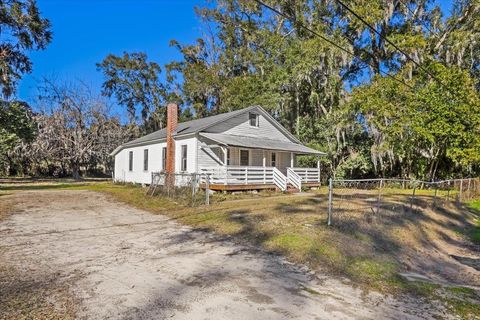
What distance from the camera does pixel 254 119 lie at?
838 inches

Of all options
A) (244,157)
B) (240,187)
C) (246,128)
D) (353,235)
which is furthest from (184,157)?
(353,235)

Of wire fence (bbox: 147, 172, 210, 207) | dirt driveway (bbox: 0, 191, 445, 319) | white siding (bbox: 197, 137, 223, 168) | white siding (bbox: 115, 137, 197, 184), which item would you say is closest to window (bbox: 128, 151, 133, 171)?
white siding (bbox: 115, 137, 197, 184)

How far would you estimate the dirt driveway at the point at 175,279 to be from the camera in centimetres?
→ 359

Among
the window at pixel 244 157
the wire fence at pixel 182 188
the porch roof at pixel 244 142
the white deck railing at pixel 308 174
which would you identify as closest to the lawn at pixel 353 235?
the wire fence at pixel 182 188

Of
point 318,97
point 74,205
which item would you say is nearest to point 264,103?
point 318,97

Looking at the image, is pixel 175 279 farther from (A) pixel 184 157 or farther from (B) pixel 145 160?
(B) pixel 145 160

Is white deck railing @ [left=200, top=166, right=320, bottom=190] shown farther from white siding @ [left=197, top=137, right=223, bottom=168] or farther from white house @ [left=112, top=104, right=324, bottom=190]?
white siding @ [left=197, top=137, right=223, bottom=168]

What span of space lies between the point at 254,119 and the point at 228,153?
11.8 feet

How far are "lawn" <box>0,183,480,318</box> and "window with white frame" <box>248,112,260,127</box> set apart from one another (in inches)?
404

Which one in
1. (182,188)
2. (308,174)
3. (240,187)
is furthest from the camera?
(308,174)

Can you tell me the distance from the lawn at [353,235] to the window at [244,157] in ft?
26.4

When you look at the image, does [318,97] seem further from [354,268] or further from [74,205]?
[354,268]

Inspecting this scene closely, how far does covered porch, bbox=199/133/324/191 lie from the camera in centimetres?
1656

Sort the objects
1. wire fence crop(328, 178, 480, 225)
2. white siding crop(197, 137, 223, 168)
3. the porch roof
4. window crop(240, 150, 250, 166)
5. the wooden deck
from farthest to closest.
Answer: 1. window crop(240, 150, 250, 166)
2. white siding crop(197, 137, 223, 168)
3. the porch roof
4. the wooden deck
5. wire fence crop(328, 178, 480, 225)
